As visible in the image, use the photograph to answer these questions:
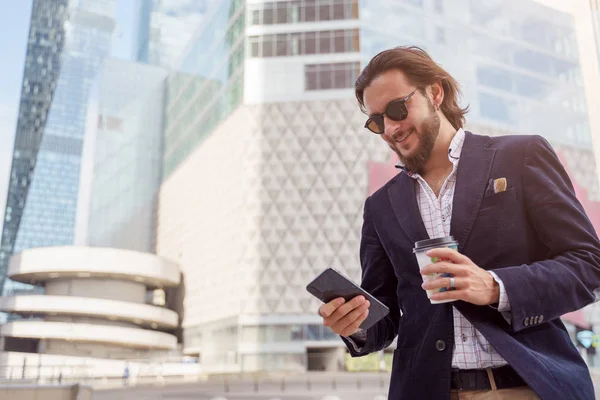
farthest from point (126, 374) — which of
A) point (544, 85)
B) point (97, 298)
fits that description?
point (544, 85)

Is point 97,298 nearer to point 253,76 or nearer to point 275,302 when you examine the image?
point 275,302

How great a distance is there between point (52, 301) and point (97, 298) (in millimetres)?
2985

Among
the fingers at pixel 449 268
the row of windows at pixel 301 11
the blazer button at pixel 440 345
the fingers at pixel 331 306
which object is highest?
the row of windows at pixel 301 11

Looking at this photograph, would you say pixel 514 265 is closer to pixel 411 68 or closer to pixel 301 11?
pixel 411 68

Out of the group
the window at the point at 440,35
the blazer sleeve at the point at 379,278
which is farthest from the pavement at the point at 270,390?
the window at the point at 440,35

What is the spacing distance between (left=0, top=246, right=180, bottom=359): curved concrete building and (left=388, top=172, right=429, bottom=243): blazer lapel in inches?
1548

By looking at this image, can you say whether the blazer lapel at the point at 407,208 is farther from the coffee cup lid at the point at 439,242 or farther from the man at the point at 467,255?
the coffee cup lid at the point at 439,242

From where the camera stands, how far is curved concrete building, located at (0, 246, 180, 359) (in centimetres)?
3784

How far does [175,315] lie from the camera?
4175 cm

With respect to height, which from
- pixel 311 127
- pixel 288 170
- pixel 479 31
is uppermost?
pixel 479 31

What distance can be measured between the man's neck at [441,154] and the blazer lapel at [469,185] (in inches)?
4.7

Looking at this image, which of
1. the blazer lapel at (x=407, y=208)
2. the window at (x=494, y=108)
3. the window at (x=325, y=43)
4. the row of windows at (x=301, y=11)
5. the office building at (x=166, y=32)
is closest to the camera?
the blazer lapel at (x=407, y=208)

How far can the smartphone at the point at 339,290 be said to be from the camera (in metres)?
1.76

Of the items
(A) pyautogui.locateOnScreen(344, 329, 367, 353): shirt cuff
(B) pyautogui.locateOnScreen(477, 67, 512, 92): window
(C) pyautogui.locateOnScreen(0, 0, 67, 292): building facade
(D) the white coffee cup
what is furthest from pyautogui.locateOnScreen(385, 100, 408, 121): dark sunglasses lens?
(C) pyautogui.locateOnScreen(0, 0, 67, 292): building facade
